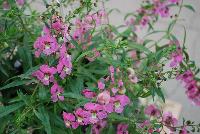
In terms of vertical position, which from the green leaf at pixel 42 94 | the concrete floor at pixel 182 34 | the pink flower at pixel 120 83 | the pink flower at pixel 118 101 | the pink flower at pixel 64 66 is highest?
the pink flower at pixel 64 66

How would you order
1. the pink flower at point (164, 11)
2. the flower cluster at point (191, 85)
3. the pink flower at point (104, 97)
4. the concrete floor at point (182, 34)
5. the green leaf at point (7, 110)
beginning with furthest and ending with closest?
the concrete floor at point (182, 34), the pink flower at point (164, 11), the flower cluster at point (191, 85), the green leaf at point (7, 110), the pink flower at point (104, 97)

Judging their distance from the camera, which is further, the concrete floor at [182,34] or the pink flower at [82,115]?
the concrete floor at [182,34]

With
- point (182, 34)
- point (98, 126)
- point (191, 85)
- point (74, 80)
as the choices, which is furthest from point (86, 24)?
point (182, 34)

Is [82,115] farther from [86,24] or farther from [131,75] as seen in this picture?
[86,24]

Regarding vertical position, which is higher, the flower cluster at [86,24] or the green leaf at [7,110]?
the flower cluster at [86,24]

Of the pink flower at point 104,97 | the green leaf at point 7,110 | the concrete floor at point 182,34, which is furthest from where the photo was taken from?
the concrete floor at point 182,34

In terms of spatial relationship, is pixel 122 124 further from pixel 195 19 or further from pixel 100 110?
pixel 195 19

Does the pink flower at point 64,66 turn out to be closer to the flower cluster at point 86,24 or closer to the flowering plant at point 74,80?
the flowering plant at point 74,80

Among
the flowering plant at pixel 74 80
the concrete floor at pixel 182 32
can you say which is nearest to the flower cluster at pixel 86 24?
the flowering plant at pixel 74 80
